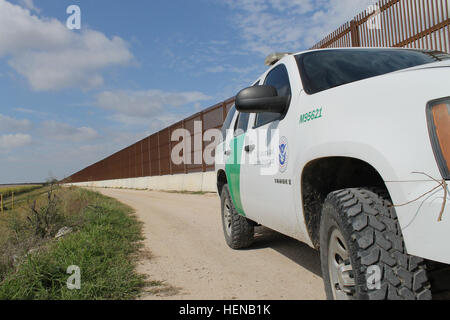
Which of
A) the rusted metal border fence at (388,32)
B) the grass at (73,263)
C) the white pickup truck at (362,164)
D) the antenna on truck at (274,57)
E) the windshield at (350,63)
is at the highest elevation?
the rusted metal border fence at (388,32)

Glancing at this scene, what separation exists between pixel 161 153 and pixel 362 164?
21767 mm

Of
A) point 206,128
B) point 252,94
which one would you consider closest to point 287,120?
point 252,94

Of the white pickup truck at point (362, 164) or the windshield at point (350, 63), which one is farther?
the windshield at point (350, 63)

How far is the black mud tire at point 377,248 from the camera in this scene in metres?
1.62

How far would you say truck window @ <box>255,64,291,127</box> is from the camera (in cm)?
294

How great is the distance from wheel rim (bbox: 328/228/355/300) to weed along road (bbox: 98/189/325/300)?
2.42ft

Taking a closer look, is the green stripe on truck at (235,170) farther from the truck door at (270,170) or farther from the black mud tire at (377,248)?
the black mud tire at (377,248)

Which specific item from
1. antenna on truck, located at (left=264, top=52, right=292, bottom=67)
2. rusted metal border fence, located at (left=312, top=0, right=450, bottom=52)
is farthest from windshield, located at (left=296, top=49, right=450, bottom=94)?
rusted metal border fence, located at (left=312, top=0, right=450, bottom=52)

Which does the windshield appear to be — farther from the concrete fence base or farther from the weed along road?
the concrete fence base

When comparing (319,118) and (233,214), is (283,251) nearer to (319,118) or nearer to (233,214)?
(233,214)

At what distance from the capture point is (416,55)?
9.80 ft

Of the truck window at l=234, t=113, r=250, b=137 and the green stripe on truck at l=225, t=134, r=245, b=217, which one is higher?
the truck window at l=234, t=113, r=250, b=137

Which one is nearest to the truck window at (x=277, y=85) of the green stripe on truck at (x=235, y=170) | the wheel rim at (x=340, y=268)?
the green stripe on truck at (x=235, y=170)
